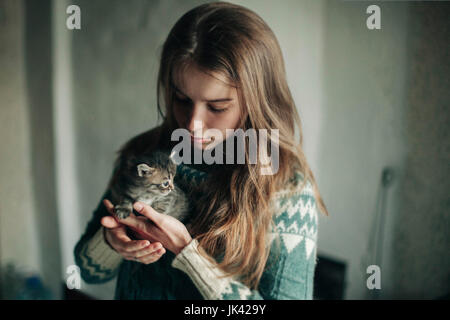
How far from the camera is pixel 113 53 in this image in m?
0.66

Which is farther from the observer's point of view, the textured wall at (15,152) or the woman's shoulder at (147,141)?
the textured wall at (15,152)

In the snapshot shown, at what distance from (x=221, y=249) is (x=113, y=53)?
50 centimetres

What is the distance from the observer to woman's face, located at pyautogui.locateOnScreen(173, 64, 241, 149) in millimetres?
495

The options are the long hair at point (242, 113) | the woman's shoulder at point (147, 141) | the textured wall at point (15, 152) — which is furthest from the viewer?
the textured wall at point (15, 152)

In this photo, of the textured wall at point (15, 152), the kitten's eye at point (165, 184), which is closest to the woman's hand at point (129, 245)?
the kitten's eye at point (165, 184)

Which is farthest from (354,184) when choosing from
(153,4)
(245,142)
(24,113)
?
(24,113)

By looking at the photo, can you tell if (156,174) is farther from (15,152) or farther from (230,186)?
(15,152)

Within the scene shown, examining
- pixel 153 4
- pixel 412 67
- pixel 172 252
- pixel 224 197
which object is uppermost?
pixel 153 4

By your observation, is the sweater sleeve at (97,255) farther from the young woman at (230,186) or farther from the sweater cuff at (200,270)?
the sweater cuff at (200,270)

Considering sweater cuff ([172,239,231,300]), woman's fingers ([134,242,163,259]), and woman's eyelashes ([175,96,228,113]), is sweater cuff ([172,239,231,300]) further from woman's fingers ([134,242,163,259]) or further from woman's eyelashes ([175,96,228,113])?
woman's eyelashes ([175,96,228,113])

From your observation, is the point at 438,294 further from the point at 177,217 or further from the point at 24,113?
the point at 24,113


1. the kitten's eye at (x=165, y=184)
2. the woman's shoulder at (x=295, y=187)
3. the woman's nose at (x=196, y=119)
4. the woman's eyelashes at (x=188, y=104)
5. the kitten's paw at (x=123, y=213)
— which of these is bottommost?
the kitten's paw at (x=123, y=213)

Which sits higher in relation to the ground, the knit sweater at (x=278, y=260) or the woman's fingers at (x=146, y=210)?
the woman's fingers at (x=146, y=210)

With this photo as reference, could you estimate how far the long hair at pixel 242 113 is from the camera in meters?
0.49
